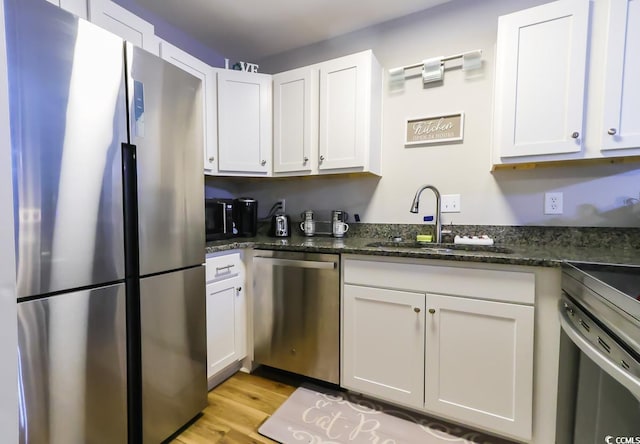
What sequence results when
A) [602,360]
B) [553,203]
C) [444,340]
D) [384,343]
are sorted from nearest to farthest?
[602,360] → [444,340] → [384,343] → [553,203]

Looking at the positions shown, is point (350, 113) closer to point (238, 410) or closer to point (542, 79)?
point (542, 79)

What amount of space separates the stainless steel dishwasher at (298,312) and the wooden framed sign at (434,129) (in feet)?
3.36

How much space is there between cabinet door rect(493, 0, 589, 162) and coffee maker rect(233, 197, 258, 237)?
5.27ft

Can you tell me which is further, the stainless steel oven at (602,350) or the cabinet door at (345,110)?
the cabinet door at (345,110)

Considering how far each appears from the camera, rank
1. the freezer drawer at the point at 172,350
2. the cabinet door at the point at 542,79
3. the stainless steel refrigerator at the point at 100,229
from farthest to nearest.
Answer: the cabinet door at the point at 542,79 < the freezer drawer at the point at 172,350 < the stainless steel refrigerator at the point at 100,229

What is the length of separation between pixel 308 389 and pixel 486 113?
2028 millimetres

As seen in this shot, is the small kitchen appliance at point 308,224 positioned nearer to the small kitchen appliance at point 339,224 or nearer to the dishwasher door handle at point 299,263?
the small kitchen appliance at point 339,224

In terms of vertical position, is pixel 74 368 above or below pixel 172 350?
above

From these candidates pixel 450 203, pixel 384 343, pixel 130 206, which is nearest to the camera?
pixel 130 206

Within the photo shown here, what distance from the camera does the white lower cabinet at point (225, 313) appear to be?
1.61m

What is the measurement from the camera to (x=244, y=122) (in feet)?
6.82

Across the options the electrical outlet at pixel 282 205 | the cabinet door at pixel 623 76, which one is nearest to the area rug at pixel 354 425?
the electrical outlet at pixel 282 205

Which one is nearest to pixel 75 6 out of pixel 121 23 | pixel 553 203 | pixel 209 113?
pixel 121 23

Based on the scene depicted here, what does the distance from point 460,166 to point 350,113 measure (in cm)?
79
